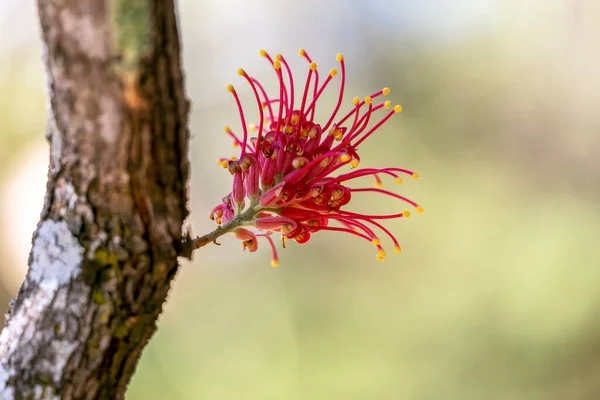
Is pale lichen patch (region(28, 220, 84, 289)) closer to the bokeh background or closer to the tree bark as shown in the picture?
the tree bark

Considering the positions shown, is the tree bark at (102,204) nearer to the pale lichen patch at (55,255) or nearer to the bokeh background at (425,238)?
the pale lichen patch at (55,255)

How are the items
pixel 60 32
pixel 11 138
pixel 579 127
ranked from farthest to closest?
pixel 579 127, pixel 11 138, pixel 60 32

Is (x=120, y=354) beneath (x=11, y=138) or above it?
beneath

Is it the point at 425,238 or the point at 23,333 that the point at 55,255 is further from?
the point at 425,238

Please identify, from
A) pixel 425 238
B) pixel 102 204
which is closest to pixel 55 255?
pixel 102 204

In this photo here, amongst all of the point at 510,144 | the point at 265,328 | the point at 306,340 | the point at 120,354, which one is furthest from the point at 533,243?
the point at 120,354

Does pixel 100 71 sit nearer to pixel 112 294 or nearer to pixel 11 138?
pixel 112 294

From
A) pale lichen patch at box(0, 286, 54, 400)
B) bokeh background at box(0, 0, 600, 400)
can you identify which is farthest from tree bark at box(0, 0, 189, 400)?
bokeh background at box(0, 0, 600, 400)

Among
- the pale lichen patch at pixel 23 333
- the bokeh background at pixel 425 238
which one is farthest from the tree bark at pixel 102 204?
the bokeh background at pixel 425 238
